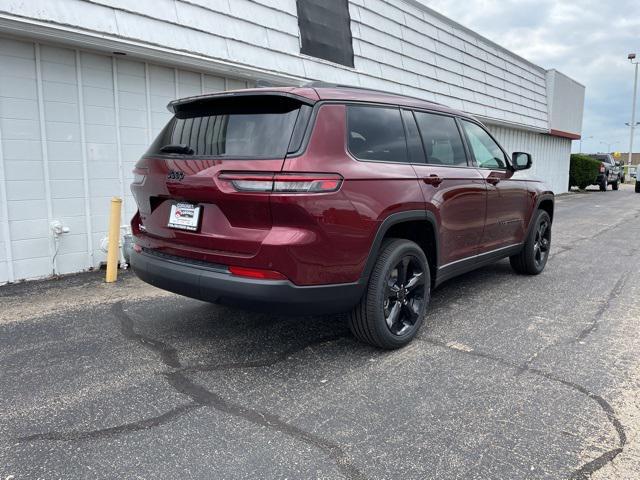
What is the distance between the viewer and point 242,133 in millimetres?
3080

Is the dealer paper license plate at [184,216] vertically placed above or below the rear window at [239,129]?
below

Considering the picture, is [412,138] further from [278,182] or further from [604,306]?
[604,306]

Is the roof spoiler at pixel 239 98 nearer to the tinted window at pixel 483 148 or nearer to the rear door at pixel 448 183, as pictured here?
the rear door at pixel 448 183

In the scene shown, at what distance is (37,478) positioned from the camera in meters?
2.21

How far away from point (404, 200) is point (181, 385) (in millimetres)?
1970

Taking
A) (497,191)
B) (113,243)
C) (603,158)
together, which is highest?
(603,158)

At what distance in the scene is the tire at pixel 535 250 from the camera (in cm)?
582

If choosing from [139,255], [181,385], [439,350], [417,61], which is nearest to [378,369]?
[439,350]

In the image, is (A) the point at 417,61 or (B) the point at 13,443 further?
(A) the point at 417,61

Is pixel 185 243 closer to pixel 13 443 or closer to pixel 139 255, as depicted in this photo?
pixel 139 255

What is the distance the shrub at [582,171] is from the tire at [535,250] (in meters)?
19.9

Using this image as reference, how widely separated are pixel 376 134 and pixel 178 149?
1.41 meters

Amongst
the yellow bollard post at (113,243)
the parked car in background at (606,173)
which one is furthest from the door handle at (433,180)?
the parked car in background at (606,173)

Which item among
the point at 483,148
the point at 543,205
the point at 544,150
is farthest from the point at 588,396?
the point at 544,150
